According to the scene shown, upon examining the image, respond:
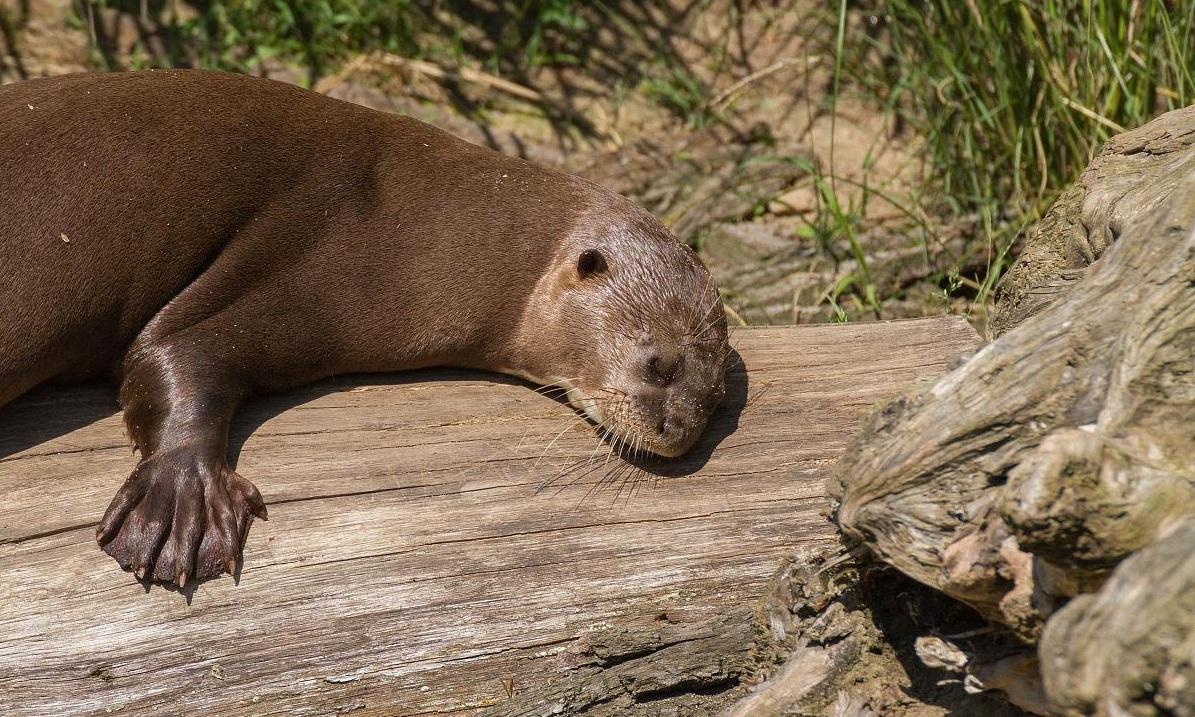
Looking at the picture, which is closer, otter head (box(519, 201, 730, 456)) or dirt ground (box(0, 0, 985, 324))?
otter head (box(519, 201, 730, 456))

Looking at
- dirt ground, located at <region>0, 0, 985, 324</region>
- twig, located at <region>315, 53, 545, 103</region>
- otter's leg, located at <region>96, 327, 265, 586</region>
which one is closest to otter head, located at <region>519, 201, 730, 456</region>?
otter's leg, located at <region>96, 327, 265, 586</region>

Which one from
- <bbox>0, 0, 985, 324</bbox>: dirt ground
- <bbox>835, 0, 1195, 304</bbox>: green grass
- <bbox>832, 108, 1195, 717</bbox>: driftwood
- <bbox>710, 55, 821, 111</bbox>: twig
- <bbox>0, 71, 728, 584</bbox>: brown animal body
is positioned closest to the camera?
<bbox>832, 108, 1195, 717</bbox>: driftwood

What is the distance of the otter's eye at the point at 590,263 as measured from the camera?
2.79m

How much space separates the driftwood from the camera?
1402 millimetres

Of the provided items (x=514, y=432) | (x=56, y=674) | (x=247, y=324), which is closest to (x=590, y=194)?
(x=514, y=432)

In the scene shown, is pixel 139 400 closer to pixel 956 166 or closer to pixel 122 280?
pixel 122 280

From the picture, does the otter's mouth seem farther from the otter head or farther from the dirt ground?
the dirt ground

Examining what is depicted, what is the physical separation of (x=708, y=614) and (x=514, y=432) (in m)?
0.60

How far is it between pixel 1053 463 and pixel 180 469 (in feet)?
5.35

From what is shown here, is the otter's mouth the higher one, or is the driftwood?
the driftwood

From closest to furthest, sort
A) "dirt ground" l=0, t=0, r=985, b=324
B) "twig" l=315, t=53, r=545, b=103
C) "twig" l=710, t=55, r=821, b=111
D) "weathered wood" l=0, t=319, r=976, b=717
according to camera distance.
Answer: "weathered wood" l=0, t=319, r=976, b=717 < "dirt ground" l=0, t=0, r=985, b=324 < "twig" l=315, t=53, r=545, b=103 < "twig" l=710, t=55, r=821, b=111

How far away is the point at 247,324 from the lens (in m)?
2.54

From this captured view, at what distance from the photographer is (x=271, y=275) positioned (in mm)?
2623

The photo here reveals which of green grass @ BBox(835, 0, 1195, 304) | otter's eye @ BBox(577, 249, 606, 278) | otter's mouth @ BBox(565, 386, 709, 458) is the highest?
green grass @ BBox(835, 0, 1195, 304)
